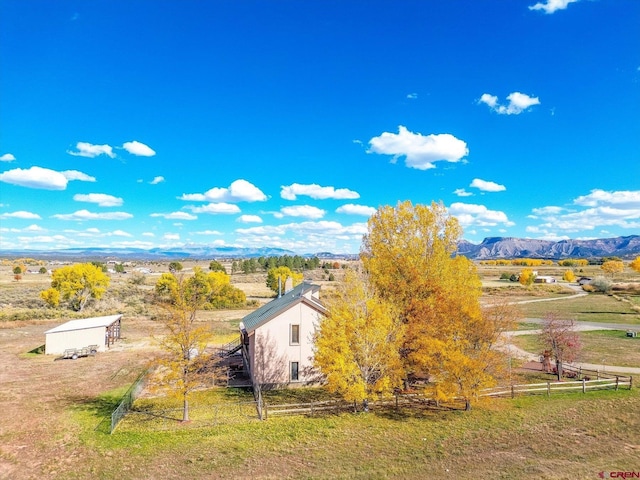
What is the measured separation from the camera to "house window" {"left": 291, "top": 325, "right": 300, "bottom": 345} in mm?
30531

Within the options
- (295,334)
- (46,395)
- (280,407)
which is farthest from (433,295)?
(46,395)

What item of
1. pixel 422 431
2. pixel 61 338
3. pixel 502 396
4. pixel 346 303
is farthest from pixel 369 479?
pixel 61 338

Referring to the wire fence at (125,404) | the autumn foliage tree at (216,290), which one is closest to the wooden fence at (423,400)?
the wire fence at (125,404)

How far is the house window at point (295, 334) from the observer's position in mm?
30531

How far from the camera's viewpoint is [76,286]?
238 feet

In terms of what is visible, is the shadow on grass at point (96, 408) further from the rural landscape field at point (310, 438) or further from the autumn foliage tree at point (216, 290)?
the autumn foliage tree at point (216, 290)

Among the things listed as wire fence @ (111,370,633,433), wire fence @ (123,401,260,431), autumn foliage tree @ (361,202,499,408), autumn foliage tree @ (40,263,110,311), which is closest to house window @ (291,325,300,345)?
wire fence @ (111,370,633,433)

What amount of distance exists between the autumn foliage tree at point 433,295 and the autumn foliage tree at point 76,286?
209ft

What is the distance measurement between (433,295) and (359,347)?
7727mm

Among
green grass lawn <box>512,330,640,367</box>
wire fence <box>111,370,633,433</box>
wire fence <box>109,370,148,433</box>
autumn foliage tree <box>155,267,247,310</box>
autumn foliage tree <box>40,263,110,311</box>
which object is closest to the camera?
wire fence <box>109,370,148,433</box>

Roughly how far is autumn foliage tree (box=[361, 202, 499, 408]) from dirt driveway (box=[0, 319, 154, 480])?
1984cm

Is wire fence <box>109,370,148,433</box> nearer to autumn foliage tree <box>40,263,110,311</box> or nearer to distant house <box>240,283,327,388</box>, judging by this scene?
distant house <box>240,283,327,388</box>

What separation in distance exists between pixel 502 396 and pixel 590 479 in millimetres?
10819

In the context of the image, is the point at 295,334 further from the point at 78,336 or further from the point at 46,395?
the point at 78,336
